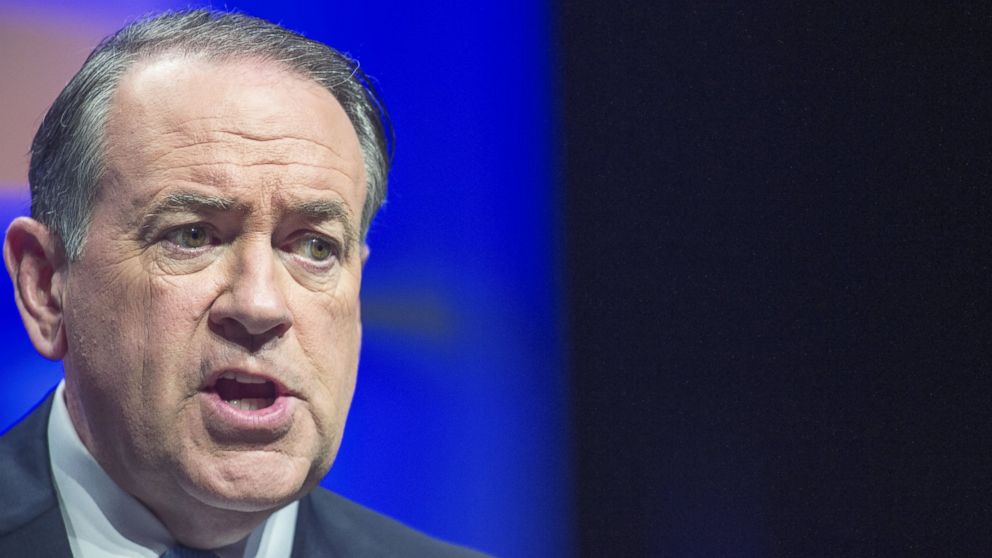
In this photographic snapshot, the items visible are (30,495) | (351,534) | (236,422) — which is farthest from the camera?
(351,534)

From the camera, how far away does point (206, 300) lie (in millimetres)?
1285

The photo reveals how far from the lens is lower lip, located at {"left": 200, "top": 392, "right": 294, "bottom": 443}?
126 centimetres

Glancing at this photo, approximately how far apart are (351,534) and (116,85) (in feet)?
2.24

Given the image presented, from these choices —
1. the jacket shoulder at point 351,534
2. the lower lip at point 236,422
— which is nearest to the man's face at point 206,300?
the lower lip at point 236,422

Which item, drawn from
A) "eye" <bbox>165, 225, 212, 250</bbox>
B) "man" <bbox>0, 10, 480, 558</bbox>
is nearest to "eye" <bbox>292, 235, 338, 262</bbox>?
"man" <bbox>0, 10, 480, 558</bbox>

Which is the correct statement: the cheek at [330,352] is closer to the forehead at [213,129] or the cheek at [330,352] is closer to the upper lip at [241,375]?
the upper lip at [241,375]

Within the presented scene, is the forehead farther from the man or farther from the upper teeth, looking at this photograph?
the upper teeth

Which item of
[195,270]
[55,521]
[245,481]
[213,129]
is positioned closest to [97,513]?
[55,521]

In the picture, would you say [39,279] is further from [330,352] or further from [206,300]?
[330,352]

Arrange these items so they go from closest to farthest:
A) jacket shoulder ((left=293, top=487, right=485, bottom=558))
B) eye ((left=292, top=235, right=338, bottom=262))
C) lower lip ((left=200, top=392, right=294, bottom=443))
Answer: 1. lower lip ((left=200, top=392, right=294, bottom=443))
2. eye ((left=292, top=235, right=338, bottom=262))
3. jacket shoulder ((left=293, top=487, right=485, bottom=558))

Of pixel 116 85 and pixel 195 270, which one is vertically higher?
pixel 116 85

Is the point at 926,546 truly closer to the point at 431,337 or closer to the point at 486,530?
the point at 486,530

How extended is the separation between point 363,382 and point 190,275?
1.53ft

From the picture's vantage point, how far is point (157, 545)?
1.35 meters
